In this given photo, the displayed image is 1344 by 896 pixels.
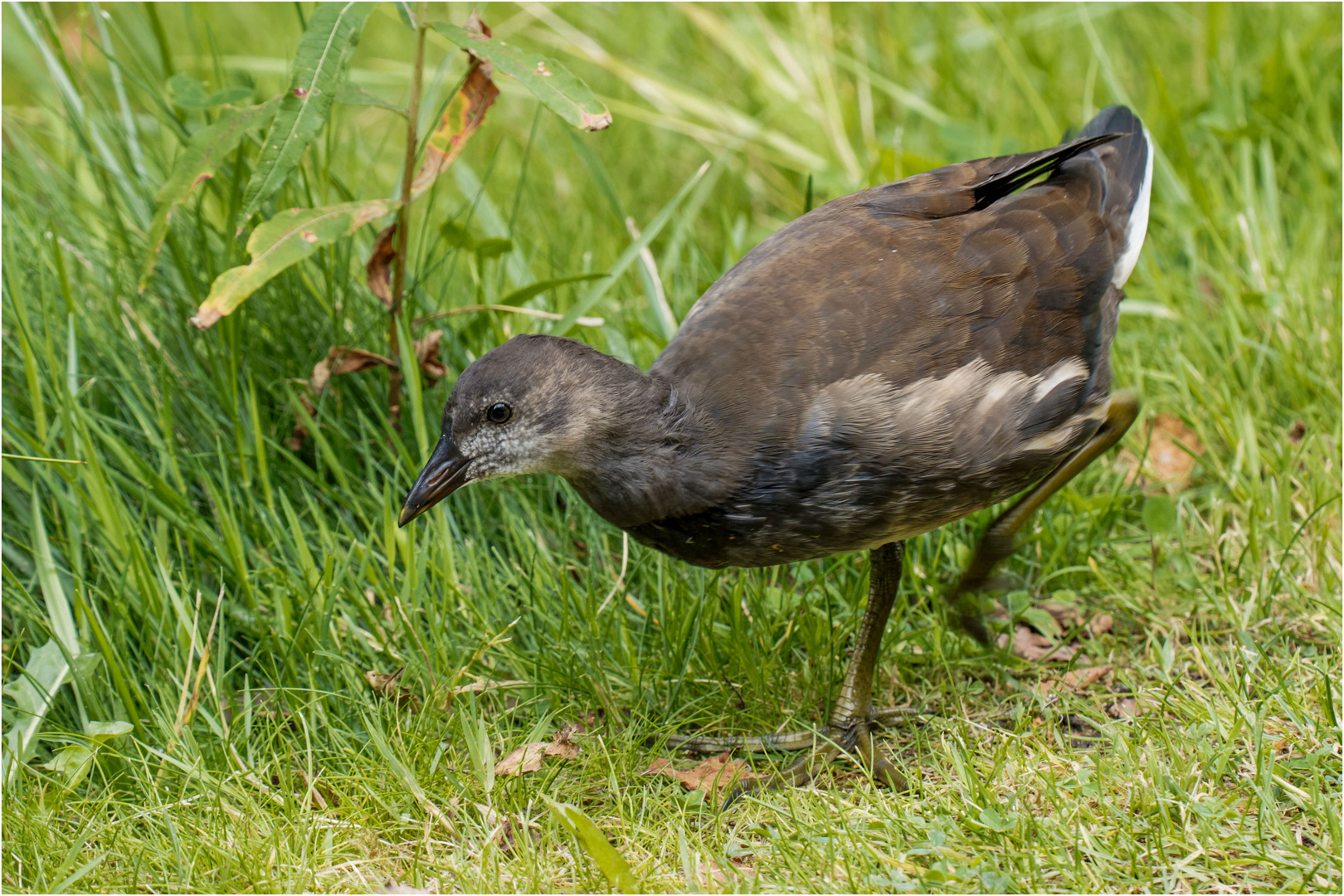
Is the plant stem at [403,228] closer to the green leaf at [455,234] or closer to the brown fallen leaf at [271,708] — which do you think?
the green leaf at [455,234]

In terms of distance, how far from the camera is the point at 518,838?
7.77 feet

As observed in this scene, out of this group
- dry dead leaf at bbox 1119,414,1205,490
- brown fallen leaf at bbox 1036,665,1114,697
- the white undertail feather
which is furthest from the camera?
dry dead leaf at bbox 1119,414,1205,490

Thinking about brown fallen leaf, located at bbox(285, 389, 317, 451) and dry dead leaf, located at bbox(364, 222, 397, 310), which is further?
brown fallen leaf, located at bbox(285, 389, 317, 451)

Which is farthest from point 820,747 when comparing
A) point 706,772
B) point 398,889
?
point 398,889

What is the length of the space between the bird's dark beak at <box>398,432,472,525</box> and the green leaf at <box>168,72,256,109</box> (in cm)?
105

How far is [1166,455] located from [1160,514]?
0.44 metres

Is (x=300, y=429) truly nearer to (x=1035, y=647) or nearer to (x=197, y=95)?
(x=197, y=95)

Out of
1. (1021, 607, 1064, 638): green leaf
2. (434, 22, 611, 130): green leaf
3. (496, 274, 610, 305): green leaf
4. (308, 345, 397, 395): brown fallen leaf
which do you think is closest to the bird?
(1021, 607, 1064, 638): green leaf

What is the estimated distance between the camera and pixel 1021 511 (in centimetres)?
291

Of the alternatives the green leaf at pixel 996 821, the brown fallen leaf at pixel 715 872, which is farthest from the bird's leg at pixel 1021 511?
the brown fallen leaf at pixel 715 872

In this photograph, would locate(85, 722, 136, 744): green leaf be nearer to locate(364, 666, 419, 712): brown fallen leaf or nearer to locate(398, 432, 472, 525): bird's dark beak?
locate(364, 666, 419, 712): brown fallen leaf

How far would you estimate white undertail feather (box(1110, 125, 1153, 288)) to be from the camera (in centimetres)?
296

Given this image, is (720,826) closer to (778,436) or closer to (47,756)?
(778,436)

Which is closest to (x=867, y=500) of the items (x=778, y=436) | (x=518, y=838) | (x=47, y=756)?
(x=778, y=436)
